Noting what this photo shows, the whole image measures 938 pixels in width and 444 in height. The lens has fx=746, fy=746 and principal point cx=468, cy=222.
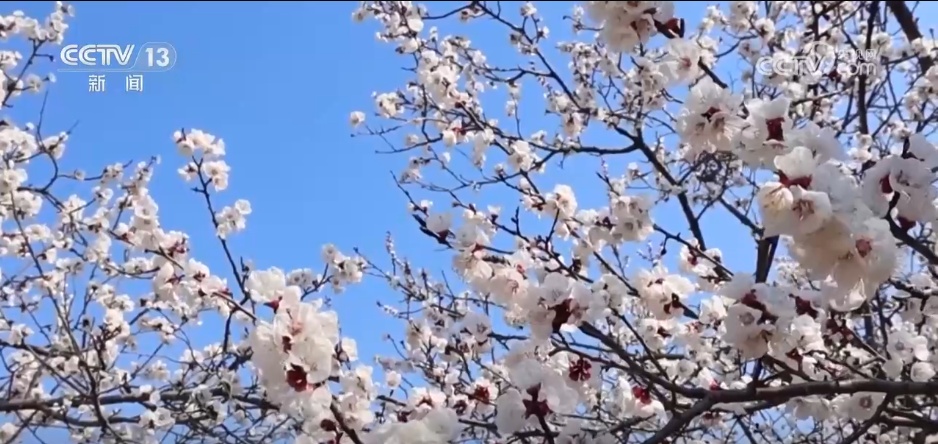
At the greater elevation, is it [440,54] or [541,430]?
[440,54]

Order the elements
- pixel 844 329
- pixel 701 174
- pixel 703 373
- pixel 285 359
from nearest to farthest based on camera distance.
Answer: pixel 285 359, pixel 844 329, pixel 703 373, pixel 701 174

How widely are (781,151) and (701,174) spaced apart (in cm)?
304

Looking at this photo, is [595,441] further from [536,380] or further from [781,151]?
[781,151]

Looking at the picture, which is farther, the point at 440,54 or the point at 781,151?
the point at 440,54

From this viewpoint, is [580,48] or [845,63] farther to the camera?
[580,48]

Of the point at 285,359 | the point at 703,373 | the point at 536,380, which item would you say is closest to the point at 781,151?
the point at 536,380

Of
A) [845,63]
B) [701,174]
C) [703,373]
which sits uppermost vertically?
[845,63]

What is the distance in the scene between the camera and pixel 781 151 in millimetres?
1798

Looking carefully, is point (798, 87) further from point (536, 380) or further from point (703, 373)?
point (536, 380)

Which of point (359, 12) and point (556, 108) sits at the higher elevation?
point (359, 12)

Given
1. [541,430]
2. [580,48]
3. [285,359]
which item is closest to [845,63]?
[580,48]

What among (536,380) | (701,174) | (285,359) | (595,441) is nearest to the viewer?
(285,359)

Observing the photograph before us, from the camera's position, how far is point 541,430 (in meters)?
2.11

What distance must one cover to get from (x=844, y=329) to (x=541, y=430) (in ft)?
3.47
